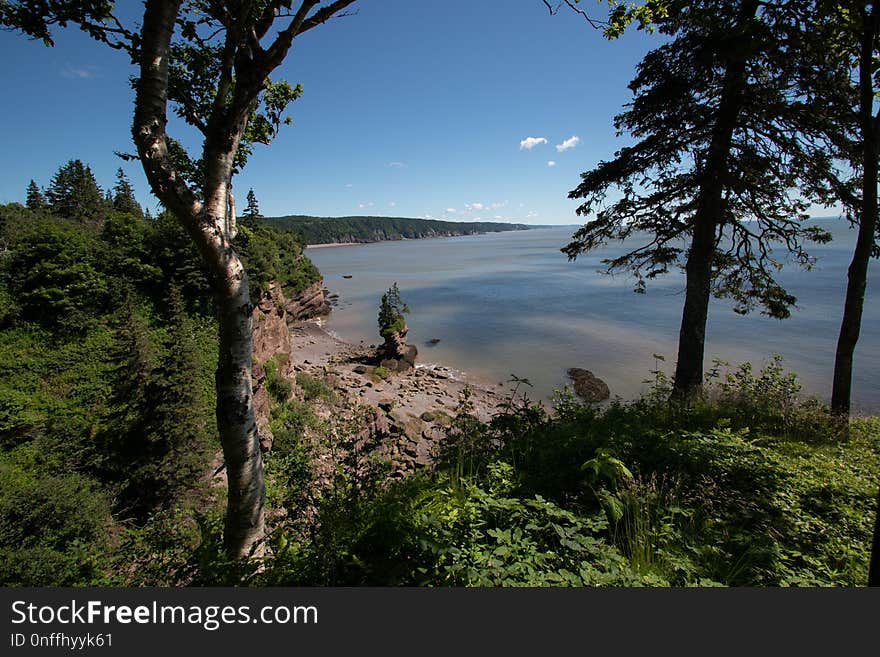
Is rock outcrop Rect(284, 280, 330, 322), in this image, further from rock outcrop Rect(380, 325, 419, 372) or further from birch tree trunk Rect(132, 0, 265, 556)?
birch tree trunk Rect(132, 0, 265, 556)

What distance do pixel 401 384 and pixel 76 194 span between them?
71966mm

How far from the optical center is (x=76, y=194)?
59562 mm

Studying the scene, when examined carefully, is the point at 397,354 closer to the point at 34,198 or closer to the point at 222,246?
the point at 222,246

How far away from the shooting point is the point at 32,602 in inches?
97.4

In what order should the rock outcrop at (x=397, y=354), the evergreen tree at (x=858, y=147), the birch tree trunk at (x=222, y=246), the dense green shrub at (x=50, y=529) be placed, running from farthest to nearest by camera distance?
the rock outcrop at (x=397, y=354) < the dense green shrub at (x=50, y=529) < the evergreen tree at (x=858, y=147) < the birch tree trunk at (x=222, y=246)

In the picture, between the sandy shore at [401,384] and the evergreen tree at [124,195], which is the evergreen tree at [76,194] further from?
the sandy shore at [401,384]

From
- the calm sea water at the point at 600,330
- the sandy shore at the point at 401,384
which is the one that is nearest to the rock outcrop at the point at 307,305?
the calm sea water at the point at 600,330

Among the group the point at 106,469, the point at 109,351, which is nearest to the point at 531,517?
the point at 106,469

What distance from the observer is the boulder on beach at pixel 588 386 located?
22141 millimetres

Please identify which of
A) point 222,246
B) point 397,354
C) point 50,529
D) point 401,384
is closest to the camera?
point 222,246

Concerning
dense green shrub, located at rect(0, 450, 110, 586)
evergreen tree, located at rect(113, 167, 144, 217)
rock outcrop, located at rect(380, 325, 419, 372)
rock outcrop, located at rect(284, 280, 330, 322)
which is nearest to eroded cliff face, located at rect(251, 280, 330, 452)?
dense green shrub, located at rect(0, 450, 110, 586)

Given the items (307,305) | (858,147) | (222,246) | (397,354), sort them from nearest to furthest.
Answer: (222,246)
(858,147)
(397,354)
(307,305)

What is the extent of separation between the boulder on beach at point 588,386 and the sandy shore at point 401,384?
4560 millimetres

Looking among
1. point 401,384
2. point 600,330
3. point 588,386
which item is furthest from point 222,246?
point 600,330
